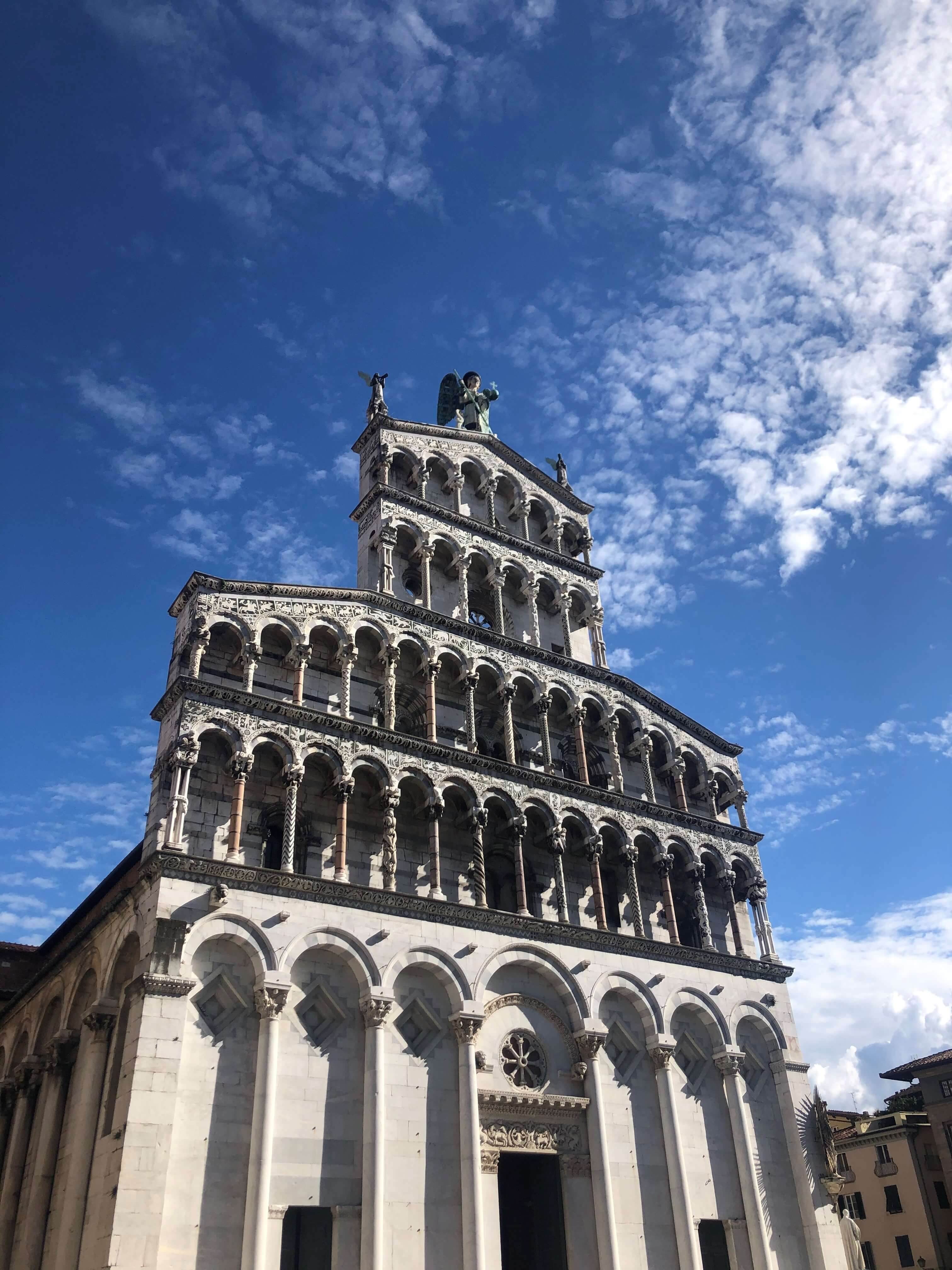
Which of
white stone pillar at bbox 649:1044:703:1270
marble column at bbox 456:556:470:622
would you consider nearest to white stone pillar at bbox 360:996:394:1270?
white stone pillar at bbox 649:1044:703:1270

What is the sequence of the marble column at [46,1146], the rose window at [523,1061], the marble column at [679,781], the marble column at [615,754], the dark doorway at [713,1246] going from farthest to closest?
the marble column at [679,781]
the marble column at [615,754]
the dark doorway at [713,1246]
the rose window at [523,1061]
the marble column at [46,1146]

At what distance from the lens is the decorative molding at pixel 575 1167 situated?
915 inches

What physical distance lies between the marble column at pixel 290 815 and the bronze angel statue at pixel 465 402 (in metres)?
18.2

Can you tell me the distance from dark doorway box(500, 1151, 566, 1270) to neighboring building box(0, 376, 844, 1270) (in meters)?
0.08

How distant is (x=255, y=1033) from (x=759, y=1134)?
1468 centimetres

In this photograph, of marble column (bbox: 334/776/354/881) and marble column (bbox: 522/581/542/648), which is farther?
marble column (bbox: 522/581/542/648)

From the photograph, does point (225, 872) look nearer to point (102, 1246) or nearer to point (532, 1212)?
point (102, 1246)

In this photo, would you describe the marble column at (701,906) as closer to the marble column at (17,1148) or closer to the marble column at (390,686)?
the marble column at (390,686)

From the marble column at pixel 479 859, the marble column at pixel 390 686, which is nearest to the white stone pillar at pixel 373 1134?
the marble column at pixel 479 859

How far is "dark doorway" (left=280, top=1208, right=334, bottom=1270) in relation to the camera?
742 inches

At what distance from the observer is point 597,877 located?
2725cm

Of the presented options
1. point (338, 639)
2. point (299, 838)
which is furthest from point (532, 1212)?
point (338, 639)

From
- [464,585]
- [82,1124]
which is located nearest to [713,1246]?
[82,1124]

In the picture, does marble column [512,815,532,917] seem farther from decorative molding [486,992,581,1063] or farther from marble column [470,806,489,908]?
decorative molding [486,992,581,1063]
